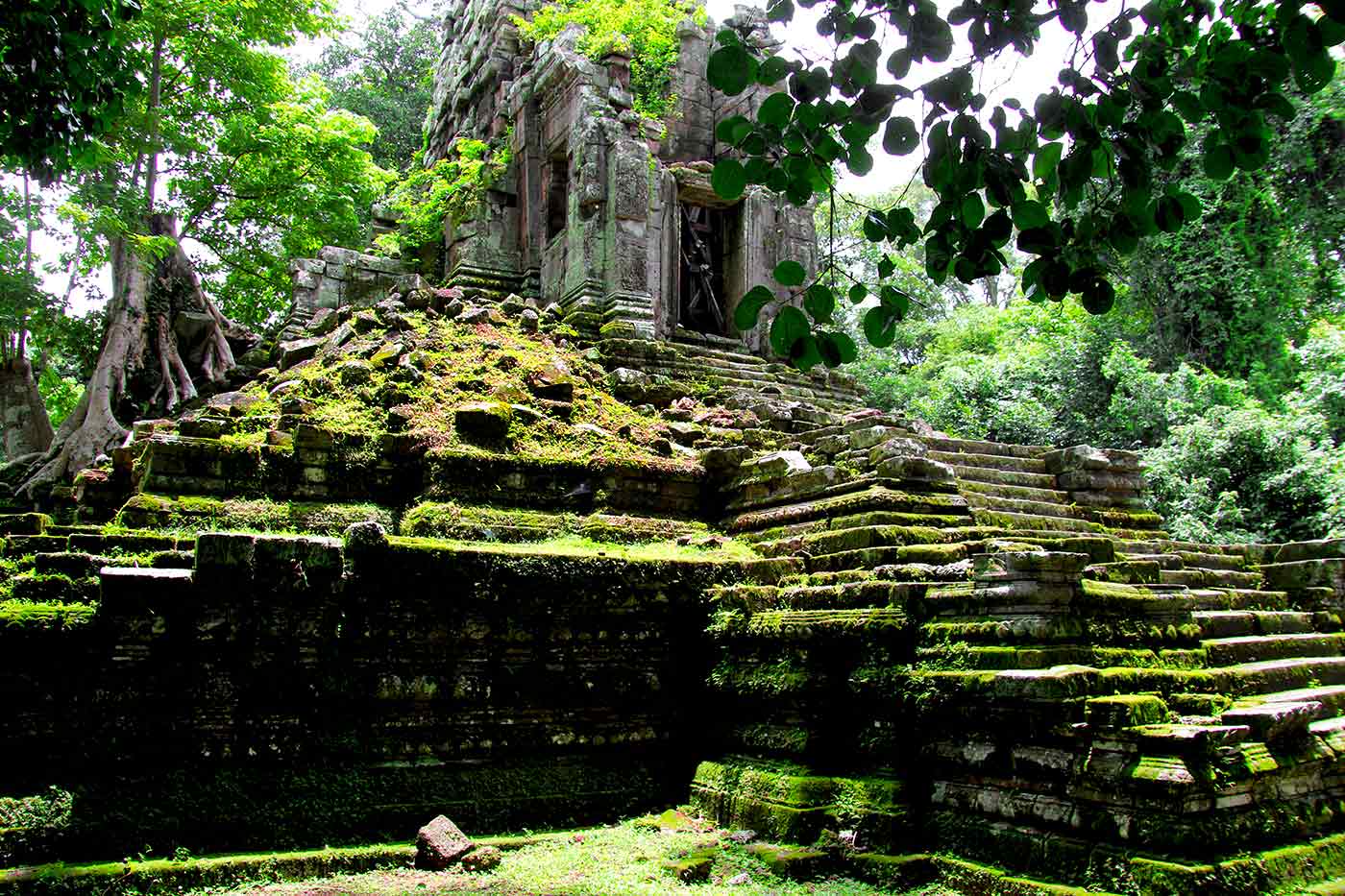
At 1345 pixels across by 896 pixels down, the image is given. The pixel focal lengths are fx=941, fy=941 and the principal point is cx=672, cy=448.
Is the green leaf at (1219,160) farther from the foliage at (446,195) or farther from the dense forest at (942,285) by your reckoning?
the foliage at (446,195)

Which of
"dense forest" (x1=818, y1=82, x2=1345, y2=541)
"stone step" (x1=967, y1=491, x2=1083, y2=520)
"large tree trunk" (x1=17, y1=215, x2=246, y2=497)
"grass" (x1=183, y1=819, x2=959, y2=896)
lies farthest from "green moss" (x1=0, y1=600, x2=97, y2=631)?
"dense forest" (x1=818, y1=82, x2=1345, y2=541)

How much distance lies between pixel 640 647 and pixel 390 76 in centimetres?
2602

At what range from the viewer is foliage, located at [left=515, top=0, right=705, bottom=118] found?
14.0 metres

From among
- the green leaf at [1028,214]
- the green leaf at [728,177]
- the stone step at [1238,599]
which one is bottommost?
the stone step at [1238,599]

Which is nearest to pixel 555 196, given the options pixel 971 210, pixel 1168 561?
pixel 1168 561

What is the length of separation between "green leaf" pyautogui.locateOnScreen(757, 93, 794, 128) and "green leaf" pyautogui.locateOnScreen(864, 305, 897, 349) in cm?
76

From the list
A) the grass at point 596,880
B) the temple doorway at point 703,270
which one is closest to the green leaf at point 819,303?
the grass at point 596,880

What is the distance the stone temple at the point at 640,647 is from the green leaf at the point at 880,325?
2.40 meters

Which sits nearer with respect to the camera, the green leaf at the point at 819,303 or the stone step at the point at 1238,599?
the green leaf at the point at 819,303

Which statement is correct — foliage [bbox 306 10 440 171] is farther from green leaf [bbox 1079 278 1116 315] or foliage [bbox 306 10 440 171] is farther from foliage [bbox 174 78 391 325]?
green leaf [bbox 1079 278 1116 315]

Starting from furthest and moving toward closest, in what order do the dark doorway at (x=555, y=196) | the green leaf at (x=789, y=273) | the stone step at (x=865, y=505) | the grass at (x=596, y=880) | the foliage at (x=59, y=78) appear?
the dark doorway at (x=555, y=196), the stone step at (x=865, y=505), the foliage at (x=59, y=78), the grass at (x=596, y=880), the green leaf at (x=789, y=273)

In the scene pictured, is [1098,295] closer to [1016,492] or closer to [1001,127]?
[1001,127]

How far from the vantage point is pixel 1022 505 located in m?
8.37

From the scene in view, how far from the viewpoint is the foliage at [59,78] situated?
561 centimetres
